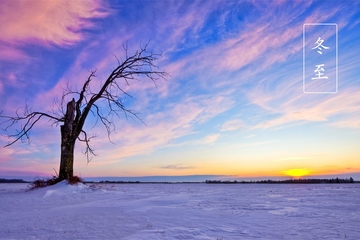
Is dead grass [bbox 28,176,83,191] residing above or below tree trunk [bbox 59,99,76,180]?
below

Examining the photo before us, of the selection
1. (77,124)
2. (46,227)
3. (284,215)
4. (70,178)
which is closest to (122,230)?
(46,227)

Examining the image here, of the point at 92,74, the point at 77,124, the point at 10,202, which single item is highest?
the point at 92,74

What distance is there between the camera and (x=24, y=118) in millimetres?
13969

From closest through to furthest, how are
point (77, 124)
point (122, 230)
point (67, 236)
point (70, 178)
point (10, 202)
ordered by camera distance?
point (67, 236)
point (122, 230)
point (10, 202)
point (70, 178)
point (77, 124)

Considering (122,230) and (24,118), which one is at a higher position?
(24,118)

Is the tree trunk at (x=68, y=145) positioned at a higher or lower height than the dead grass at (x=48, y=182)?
higher

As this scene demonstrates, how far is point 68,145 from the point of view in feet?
45.9

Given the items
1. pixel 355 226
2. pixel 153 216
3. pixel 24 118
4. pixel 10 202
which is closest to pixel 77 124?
pixel 24 118

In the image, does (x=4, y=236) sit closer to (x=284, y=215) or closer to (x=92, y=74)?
(x=284, y=215)

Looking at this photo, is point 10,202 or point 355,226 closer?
point 355,226

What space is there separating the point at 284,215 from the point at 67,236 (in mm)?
4180

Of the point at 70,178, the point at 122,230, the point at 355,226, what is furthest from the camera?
the point at 70,178

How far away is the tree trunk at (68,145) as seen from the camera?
13.6 metres

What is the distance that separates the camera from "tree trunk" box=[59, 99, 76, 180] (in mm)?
13602
